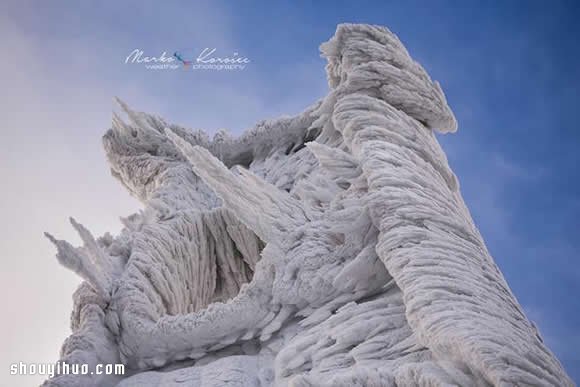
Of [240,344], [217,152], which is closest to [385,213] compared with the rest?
[240,344]

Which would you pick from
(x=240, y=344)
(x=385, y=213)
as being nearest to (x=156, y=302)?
(x=240, y=344)

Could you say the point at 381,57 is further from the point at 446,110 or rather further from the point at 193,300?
the point at 193,300

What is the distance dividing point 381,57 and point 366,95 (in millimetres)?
468

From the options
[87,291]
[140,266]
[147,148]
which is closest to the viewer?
[87,291]

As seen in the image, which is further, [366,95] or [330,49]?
[330,49]

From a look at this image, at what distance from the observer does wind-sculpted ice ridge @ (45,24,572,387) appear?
374 cm

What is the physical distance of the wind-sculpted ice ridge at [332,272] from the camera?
374 centimetres

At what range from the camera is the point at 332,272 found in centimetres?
487

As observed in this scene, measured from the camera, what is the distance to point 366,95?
6.01 m

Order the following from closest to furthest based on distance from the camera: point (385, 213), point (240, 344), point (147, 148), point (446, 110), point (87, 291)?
point (385, 213) → point (240, 344) → point (87, 291) → point (446, 110) → point (147, 148)

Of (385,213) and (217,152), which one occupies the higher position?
(217,152)

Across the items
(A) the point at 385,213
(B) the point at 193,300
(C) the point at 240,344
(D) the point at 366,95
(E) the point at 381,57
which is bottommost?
(C) the point at 240,344

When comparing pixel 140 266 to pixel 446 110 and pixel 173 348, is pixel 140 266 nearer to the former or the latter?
pixel 173 348

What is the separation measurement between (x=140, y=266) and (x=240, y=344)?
1265mm
